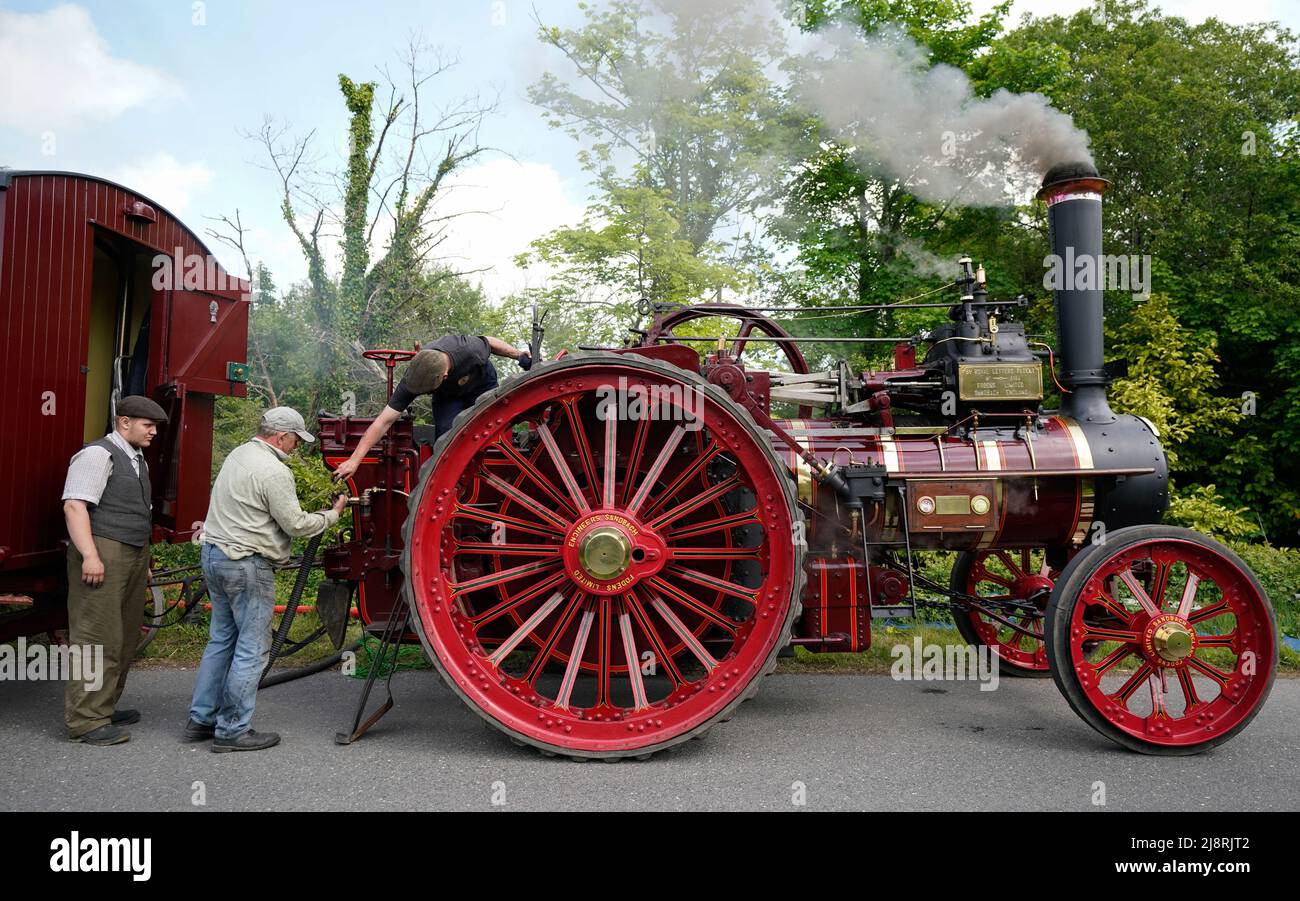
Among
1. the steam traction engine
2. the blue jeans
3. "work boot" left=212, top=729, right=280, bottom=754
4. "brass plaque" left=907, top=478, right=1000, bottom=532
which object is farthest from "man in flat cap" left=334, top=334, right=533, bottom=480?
"brass plaque" left=907, top=478, right=1000, bottom=532

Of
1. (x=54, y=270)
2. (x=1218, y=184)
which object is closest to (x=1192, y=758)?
(x=54, y=270)

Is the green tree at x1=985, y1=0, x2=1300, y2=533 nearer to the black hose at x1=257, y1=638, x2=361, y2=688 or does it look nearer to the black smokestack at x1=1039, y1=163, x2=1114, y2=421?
the black smokestack at x1=1039, y1=163, x2=1114, y2=421

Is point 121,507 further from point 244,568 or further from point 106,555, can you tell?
point 244,568

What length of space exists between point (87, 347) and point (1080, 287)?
5.58 meters

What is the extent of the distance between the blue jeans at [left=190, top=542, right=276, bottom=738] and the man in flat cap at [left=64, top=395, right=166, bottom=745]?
0.47 m

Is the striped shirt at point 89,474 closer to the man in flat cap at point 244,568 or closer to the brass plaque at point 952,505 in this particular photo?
the man in flat cap at point 244,568

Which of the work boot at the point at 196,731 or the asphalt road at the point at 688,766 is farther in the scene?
the work boot at the point at 196,731

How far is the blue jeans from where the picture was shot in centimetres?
407

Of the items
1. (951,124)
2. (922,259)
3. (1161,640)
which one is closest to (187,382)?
(1161,640)

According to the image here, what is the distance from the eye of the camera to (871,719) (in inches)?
183

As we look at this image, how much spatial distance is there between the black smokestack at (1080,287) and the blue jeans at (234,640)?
14.8 ft

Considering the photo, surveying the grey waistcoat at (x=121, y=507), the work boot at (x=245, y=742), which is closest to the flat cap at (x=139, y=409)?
the grey waistcoat at (x=121, y=507)

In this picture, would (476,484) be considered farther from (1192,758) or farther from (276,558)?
(1192,758)

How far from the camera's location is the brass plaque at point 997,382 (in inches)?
181
